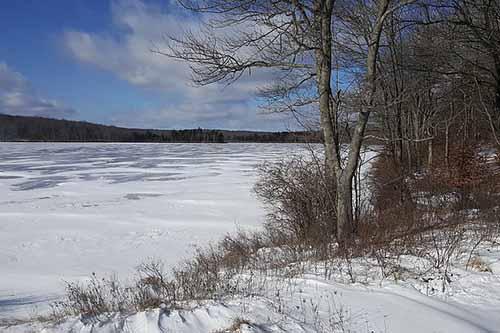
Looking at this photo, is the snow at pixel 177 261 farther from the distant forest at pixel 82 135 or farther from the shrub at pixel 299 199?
the distant forest at pixel 82 135

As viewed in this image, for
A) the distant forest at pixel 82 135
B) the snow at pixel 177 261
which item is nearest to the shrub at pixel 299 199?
the snow at pixel 177 261

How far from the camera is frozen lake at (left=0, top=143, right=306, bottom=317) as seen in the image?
930 cm

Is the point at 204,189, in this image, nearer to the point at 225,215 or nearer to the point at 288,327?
the point at 225,215

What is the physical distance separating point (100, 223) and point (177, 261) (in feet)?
16.2

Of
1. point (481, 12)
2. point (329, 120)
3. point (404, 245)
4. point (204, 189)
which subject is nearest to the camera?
point (404, 245)

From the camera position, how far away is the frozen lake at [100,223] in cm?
930

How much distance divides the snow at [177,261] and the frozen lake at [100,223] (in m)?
0.04

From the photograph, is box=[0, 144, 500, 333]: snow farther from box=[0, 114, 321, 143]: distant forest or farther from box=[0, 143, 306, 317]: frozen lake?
box=[0, 114, 321, 143]: distant forest

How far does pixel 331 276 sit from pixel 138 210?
11536mm

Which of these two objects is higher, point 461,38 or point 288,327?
point 461,38

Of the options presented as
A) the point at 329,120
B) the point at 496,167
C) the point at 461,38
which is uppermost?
the point at 461,38

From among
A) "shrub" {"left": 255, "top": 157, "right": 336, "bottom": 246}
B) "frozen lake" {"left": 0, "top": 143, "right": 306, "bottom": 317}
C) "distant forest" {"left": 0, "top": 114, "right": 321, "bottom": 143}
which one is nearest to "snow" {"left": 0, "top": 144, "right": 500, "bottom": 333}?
"frozen lake" {"left": 0, "top": 143, "right": 306, "bottom": 317}

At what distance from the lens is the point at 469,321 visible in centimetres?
402

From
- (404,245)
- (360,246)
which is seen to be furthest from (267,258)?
(404,245)
